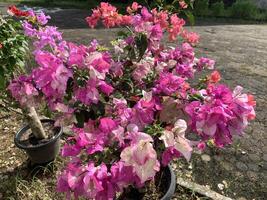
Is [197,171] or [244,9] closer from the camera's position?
[197,171]

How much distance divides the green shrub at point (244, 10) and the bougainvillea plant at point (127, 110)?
507 inches

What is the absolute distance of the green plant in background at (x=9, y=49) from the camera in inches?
98.6

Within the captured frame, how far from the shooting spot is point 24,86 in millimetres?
1722

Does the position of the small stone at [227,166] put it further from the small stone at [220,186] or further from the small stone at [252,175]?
the small stone at [220,186]

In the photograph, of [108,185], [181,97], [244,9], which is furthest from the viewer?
[244,9]

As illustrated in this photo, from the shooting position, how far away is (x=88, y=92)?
4.88 feet

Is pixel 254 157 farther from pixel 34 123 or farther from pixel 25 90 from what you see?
pixel 25 90

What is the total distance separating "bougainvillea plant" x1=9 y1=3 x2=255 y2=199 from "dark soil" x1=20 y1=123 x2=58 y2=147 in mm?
1322

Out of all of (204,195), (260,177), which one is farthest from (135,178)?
(260,177)

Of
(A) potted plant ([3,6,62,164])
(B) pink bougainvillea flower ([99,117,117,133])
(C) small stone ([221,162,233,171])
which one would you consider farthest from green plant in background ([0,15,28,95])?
(C) small stone ([221,162,233,171])

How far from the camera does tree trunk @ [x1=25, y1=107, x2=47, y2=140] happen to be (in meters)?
2.94

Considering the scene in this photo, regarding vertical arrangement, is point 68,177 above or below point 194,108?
below

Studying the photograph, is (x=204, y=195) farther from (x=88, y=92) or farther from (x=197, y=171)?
(x=88, y=92)

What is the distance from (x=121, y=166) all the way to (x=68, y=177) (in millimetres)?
229
